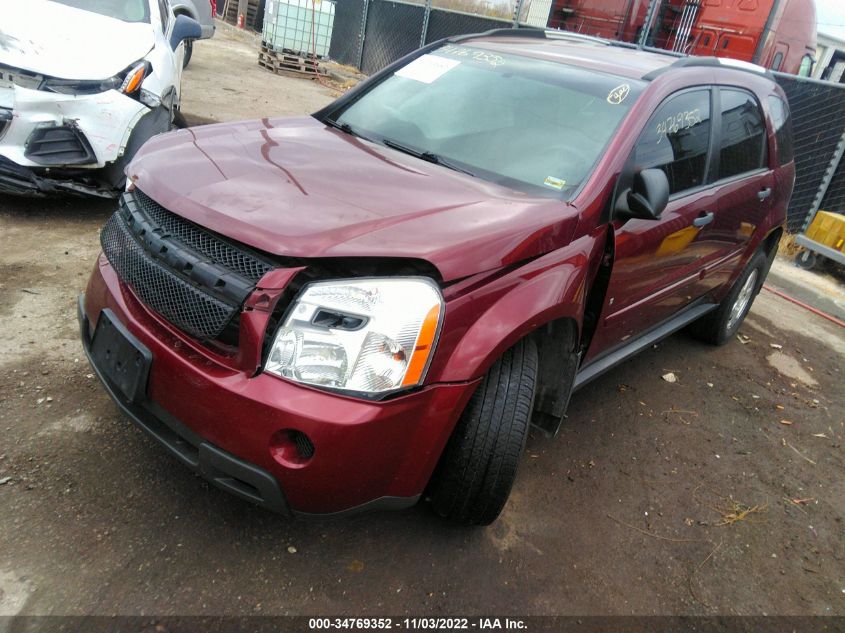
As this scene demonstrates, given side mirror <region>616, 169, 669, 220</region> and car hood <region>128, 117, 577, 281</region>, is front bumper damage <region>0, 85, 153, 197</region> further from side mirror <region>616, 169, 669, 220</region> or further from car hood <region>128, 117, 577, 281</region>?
side mirror <region>616, 169, 669, 220</region>

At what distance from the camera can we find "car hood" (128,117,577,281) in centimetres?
190

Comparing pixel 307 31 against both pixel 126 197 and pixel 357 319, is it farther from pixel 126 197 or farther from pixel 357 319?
pixel 357 319

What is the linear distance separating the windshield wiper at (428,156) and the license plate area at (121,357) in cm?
135

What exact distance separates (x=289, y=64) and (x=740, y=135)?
11212 mm

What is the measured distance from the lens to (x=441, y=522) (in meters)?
2.51

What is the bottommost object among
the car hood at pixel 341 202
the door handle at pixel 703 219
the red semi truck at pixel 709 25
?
the door handle at pixel 703 219

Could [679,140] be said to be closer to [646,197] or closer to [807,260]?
[646,197]

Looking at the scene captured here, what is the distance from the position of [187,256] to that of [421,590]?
1350 mm

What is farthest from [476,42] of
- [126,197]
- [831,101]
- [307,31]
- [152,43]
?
[307,31]

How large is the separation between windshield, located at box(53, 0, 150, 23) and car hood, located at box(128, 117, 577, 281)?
9.94ft

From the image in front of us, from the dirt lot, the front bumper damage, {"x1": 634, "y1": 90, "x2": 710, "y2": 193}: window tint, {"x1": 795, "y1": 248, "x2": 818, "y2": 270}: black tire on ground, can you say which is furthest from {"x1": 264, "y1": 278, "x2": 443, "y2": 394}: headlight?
{"x1": 795, "y1": 248, "x2": 818, "y2": 270}: black tire on ground

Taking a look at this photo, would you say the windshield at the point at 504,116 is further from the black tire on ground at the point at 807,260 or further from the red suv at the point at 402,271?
the black tire on ground at the point at 807,260

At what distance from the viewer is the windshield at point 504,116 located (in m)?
2.65

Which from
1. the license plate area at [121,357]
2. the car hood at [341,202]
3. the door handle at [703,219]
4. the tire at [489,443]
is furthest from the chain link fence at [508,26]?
the license plate area at [121,357]
